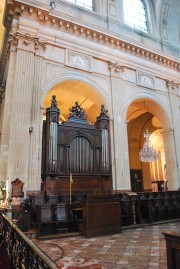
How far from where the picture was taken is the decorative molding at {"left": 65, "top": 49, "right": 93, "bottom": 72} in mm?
9548

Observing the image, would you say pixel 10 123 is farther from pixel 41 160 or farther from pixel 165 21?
pixel 165 21

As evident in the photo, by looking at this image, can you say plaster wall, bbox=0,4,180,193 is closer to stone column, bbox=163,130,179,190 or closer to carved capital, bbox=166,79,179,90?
stone column, bbox=163,130,179,190

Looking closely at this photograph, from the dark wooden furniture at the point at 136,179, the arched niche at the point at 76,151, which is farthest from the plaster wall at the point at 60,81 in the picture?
the dark wooden furniture at the point at 136,179

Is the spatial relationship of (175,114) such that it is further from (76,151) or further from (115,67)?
(76,151)

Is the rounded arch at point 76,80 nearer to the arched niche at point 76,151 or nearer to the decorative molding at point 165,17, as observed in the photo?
the arched niche at point 76,151

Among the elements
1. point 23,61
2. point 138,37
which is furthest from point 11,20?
point 138,37

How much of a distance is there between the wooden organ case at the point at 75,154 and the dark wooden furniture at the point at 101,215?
230 centimetres

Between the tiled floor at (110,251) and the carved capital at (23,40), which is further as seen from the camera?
the carved capital at (23,40)

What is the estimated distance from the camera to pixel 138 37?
12102mm

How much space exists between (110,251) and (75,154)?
15.3 ft

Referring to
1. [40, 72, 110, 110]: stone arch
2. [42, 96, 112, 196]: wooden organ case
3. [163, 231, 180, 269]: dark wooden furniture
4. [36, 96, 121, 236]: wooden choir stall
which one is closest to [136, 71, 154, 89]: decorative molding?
[40, 72, 110, 110]: stone arch

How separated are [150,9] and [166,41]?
2.17m

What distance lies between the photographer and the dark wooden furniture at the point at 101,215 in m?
5.52

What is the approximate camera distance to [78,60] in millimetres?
9805
